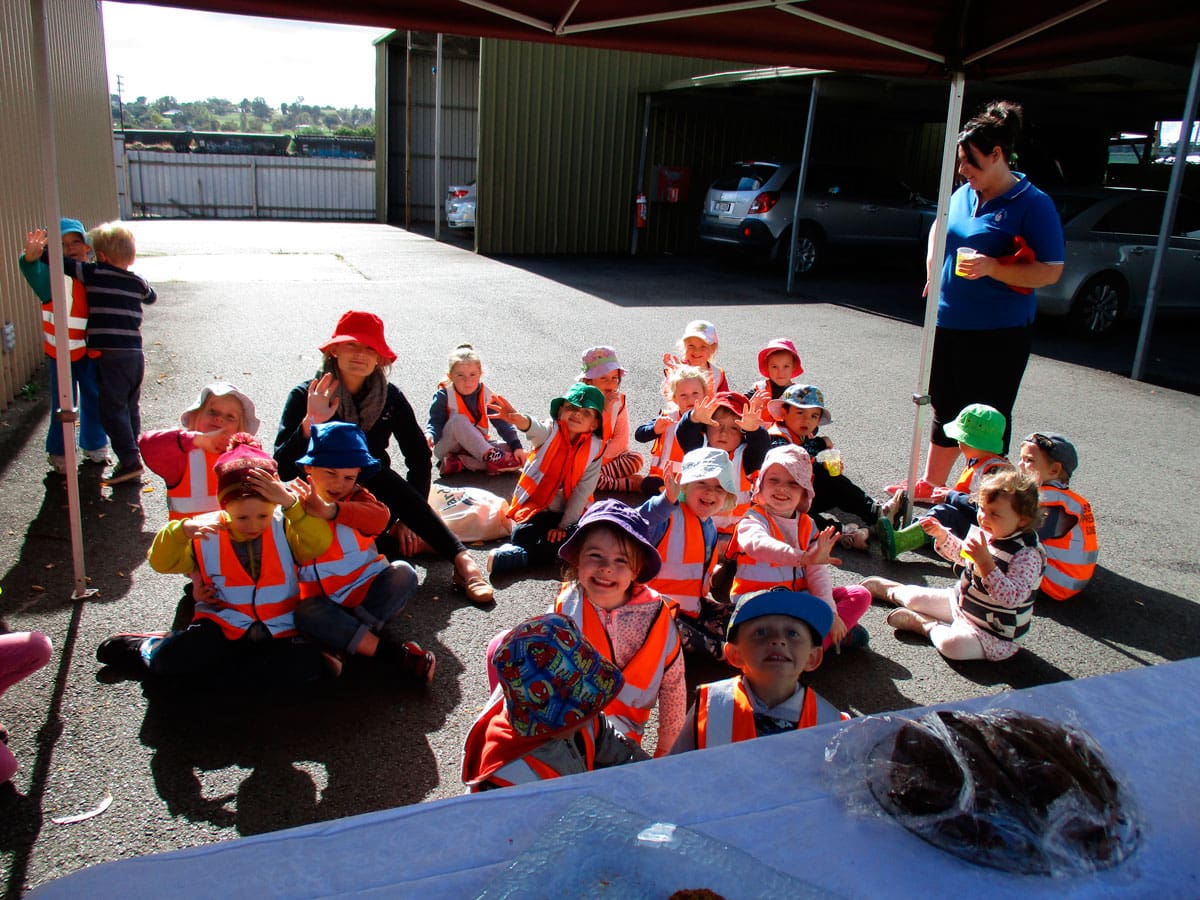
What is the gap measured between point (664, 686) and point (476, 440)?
314 cm

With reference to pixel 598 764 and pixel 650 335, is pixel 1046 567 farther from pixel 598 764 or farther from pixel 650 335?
pixel 650 335

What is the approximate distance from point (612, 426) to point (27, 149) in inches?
244

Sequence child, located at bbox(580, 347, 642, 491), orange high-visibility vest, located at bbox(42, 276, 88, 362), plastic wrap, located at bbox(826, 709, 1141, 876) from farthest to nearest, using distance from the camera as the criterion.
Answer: child, located at bbox(580, 347, 642, 491) → orange high-visibility vest, located at bbox(42, 276, 88, 362) → plastic wrap, located at bbox(826, 709, 1141, 876)

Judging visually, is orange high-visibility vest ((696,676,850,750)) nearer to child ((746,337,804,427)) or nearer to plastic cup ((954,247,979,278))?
plastic cup ((954,247,979,278))

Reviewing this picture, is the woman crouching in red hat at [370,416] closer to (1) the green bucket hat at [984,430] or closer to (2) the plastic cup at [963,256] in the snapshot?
(1) the green bucket hat at [984,430]

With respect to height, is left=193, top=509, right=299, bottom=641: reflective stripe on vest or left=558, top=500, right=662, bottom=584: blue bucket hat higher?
left=558, top=500, right=662, bottom=584: blue bucket hat

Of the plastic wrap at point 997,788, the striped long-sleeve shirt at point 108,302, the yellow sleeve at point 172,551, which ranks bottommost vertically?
the yellow sleeve at point 172,551

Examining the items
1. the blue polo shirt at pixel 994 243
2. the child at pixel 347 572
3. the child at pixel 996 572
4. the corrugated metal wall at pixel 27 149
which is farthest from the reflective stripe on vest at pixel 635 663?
the corrugated metal wall at pixel 27 149

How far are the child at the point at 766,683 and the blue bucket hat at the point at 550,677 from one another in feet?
1.44

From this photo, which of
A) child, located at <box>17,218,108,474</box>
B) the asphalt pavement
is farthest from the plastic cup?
child, located at <box>17,218,108,474</box>

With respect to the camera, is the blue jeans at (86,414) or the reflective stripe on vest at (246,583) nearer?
the reflective stripe on vest at (246,583)

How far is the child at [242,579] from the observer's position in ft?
10.0

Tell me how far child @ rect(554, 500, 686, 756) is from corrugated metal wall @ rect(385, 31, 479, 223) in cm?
2289

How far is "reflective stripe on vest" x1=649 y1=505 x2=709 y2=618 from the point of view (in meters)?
3.57
